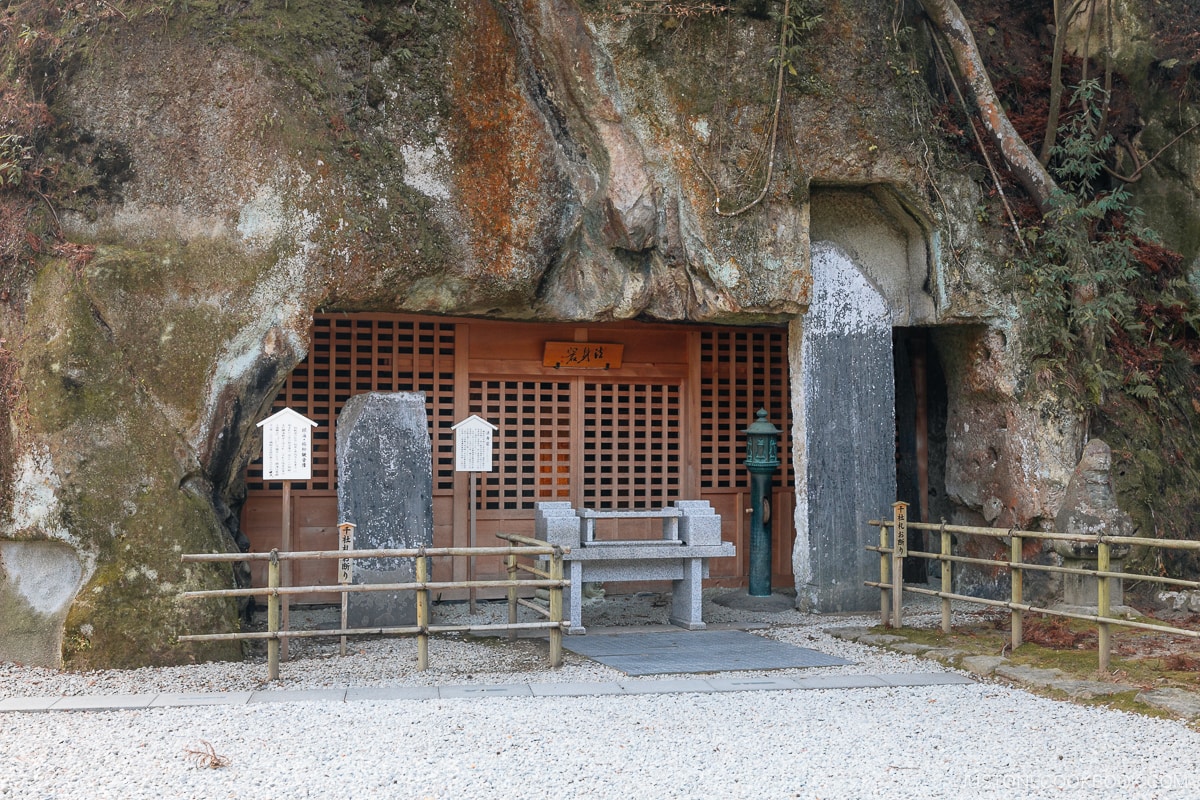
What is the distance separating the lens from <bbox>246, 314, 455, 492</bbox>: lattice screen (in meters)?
10.7

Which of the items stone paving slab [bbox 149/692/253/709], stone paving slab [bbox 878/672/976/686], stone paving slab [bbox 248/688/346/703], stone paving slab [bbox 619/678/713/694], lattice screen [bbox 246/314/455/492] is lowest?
stone paving slab [bbox 878/672/976/686]

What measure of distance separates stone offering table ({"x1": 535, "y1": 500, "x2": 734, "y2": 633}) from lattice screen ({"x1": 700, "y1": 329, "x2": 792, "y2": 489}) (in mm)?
2330

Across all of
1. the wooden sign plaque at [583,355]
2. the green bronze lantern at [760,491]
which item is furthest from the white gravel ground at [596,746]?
the wooden sign plaque at [583,355]

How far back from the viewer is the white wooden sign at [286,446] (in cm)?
830

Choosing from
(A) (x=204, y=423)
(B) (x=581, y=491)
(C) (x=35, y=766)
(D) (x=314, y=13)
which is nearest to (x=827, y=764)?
(C) (x=35, y=766)

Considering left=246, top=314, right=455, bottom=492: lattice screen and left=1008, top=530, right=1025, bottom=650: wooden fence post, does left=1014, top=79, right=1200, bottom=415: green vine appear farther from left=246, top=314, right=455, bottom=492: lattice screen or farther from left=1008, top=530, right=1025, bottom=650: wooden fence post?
left=246, top=314, right=455, bottom=492: lattice screen

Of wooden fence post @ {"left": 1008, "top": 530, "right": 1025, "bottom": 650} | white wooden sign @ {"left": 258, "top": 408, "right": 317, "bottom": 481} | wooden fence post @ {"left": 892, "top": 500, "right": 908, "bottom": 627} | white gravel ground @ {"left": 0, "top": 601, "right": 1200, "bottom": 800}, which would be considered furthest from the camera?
wooden fence post @ {"left": 892, "top": 500, "right": 908, "bottom": 627}

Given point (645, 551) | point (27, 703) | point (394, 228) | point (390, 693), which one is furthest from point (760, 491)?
point (27, 703)

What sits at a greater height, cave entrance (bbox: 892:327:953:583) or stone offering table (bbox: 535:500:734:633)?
cave entrance (bbox: 892:327:953:583)

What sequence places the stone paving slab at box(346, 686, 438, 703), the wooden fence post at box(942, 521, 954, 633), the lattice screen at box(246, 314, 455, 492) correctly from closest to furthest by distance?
the stone paving slab at box(346, 686, 438, 703) → the wooden fence post at box(942, 521, 954, 633) → the lattice screen at box(246, 314, 455, 492)

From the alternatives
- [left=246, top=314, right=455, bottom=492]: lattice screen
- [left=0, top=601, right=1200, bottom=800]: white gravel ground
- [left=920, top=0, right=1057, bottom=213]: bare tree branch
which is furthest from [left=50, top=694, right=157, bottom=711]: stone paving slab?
[left=920, top=0, right=1057, bottom=213]: bare tree branch

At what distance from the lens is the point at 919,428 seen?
12.1m

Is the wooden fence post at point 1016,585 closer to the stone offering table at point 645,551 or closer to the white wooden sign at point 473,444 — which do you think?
the stone offering table at point 645,551

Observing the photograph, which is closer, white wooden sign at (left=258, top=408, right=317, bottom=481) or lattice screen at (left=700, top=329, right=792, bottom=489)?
white wooden sign at (left=258, top=408, right=317, bottom=481)
